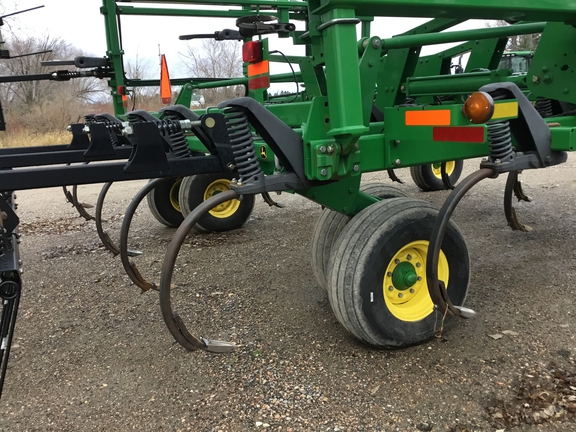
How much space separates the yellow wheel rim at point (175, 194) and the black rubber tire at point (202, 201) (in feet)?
1.29

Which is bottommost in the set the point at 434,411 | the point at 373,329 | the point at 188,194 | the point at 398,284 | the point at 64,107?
the point at 434,411

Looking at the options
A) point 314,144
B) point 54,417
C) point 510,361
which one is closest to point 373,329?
point 510,361

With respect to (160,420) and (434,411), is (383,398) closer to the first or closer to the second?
(434,411)

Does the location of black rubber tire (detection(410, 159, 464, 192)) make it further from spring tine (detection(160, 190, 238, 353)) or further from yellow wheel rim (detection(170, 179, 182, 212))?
spring tine (detection(160, 190, 238, 353))

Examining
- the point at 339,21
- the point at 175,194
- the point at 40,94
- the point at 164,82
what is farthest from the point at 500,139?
the point at 40,94

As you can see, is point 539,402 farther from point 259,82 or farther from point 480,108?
point 259,82

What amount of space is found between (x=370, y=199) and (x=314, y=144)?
0.64 meters

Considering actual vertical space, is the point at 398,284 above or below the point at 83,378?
above

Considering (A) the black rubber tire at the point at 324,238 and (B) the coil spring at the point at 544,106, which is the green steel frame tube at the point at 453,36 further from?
(A) the black rubber tire at the point at 324,238

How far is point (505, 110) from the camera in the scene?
2.13 metres

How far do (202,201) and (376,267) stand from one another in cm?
276

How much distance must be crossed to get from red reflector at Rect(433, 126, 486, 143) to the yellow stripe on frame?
88 mm

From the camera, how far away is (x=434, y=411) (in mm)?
2018

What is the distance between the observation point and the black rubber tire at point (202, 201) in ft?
15.1
